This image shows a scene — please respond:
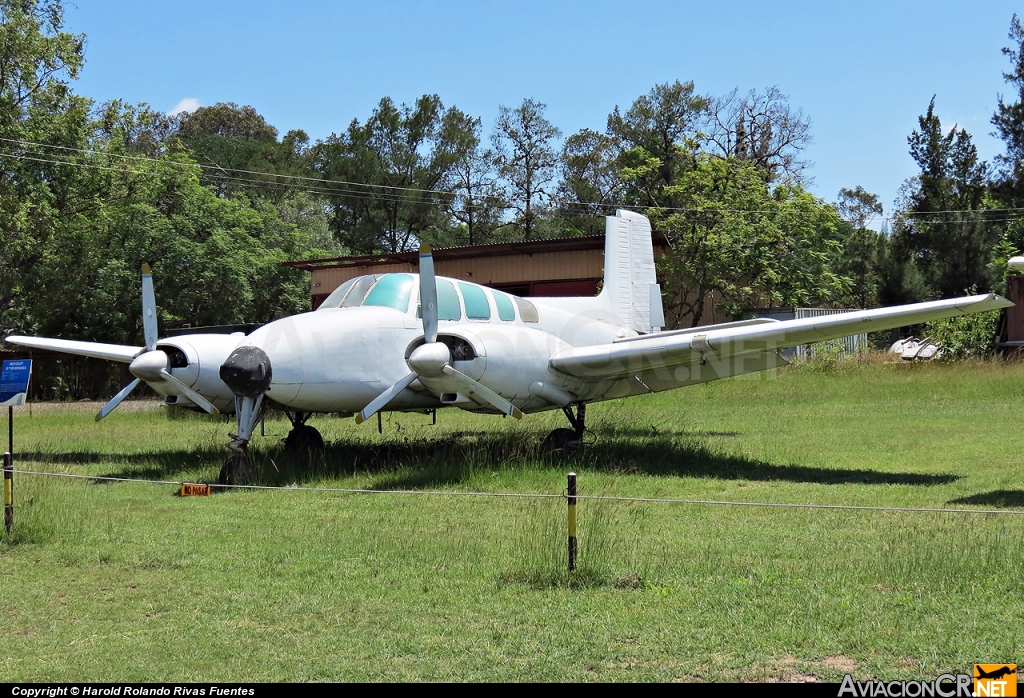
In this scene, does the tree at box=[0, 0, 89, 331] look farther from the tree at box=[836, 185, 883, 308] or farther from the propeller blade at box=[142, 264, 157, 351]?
the tree at box=[836, 185, 883, 308]

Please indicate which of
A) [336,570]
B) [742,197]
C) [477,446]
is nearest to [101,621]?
[336,570]

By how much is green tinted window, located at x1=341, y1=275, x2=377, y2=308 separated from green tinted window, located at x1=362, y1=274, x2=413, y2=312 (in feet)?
0.40

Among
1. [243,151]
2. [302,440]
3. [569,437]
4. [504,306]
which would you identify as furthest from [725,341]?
[243,151]

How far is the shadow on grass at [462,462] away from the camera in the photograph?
1189 cm

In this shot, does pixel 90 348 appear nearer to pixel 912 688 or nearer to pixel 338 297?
pixel 338 297

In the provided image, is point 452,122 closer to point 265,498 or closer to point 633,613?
point 265,498

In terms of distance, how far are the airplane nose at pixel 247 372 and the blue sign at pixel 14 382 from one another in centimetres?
232

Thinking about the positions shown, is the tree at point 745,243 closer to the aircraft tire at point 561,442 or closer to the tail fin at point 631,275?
the tail fin at point 631,275

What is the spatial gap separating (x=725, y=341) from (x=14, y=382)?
910 centimetres

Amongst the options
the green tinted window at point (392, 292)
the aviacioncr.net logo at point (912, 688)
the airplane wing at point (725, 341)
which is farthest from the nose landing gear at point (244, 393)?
the aviacioncr.net logo at point (912, 688)

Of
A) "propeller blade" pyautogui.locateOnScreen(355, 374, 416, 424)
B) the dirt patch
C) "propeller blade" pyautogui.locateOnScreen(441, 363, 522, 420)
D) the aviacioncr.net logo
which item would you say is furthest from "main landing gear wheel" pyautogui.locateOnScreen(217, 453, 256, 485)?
the aviacioncr.net logo

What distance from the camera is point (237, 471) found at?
1193 cm

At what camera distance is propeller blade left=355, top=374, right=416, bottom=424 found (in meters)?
11.8

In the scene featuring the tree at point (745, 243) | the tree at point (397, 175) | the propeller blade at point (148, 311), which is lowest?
the propeller blade at point (148, 311)
